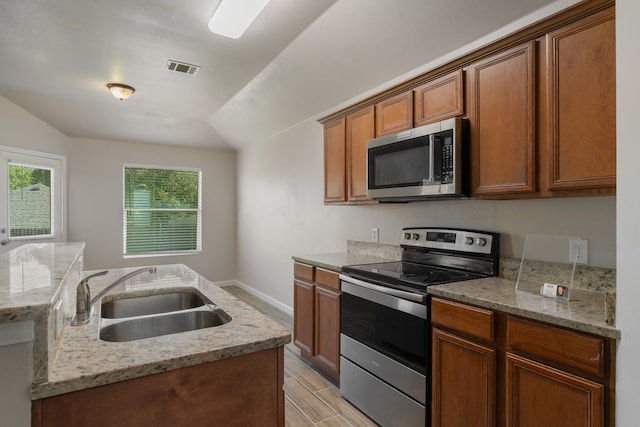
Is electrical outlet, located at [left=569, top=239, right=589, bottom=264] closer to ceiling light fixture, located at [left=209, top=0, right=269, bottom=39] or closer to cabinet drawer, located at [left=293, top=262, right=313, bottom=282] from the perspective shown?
cabinet drawer, located at [left=293, top=262, right=313, bottom=282]

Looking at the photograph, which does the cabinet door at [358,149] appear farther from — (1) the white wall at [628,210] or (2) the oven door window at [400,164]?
(1) the white wall at [628,210]

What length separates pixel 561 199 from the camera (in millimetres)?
1899

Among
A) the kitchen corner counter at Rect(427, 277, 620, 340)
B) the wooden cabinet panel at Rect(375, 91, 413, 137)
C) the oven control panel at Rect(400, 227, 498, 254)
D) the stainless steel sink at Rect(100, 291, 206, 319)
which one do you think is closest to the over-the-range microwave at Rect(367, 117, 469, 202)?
the wooden cabinet panel at Rect(375, 91, 413, 137)

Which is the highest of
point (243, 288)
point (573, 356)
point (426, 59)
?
point (426, 59)

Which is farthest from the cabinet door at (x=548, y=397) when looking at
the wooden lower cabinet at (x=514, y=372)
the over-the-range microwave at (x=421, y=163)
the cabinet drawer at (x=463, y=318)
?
the over-the-range microwave at (x=421, y=163)

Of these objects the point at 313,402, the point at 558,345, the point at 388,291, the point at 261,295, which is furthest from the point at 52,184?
the point at 558,345

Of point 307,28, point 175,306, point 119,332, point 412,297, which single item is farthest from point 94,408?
point 307,28

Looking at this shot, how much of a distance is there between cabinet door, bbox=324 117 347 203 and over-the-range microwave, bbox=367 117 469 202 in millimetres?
433

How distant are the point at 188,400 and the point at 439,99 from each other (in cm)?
205

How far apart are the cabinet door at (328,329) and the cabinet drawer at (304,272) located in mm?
146

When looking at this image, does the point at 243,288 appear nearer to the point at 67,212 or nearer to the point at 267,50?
the point at 67,212

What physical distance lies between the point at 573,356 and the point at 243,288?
514 centimetres

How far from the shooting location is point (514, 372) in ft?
5.02

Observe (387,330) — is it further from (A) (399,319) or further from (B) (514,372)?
(B) (514,372)
